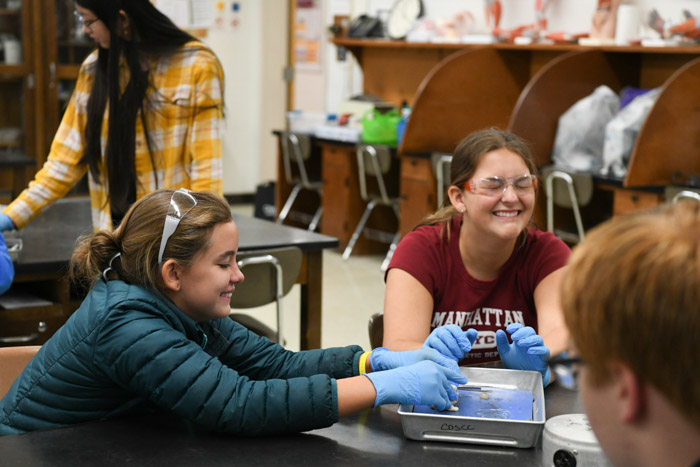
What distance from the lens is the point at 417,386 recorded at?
132 cm

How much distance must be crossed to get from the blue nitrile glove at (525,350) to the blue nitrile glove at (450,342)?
0.24 ft

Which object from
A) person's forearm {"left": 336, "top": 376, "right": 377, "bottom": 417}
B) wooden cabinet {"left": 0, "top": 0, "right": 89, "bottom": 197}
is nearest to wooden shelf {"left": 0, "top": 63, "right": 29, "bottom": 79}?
wooden cabinet {"left": 0, "top": 0, "right": 89, "bottom": 197}

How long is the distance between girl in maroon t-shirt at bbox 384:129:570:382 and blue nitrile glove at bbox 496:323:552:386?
9.8 inches

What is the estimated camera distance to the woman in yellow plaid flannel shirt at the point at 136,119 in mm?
2410

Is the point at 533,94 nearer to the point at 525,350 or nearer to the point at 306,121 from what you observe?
the point at 306,121

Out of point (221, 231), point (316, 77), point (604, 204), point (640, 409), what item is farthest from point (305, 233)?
point (316, 77)

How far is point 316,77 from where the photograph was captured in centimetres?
721

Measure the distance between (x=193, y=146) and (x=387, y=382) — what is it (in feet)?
4.41

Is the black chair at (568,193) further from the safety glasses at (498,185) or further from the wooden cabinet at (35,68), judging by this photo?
the wooden cabinet at (35,68)

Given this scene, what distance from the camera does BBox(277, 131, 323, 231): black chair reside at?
5.84 m

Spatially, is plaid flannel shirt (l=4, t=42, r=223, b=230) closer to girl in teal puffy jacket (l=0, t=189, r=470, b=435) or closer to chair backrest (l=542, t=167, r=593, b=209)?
girl in teal puffy jacket (l=0, t=189, r=470, b=435)

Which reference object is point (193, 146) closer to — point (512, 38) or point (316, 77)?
point (512, 38)

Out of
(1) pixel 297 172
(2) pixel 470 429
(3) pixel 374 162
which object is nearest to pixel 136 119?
(2) pixel 470 429

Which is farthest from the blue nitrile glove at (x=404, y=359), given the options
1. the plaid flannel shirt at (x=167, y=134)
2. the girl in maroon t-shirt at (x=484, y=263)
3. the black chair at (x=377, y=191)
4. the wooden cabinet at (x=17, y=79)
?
the wooden cabinet at (x=17, y=79)
